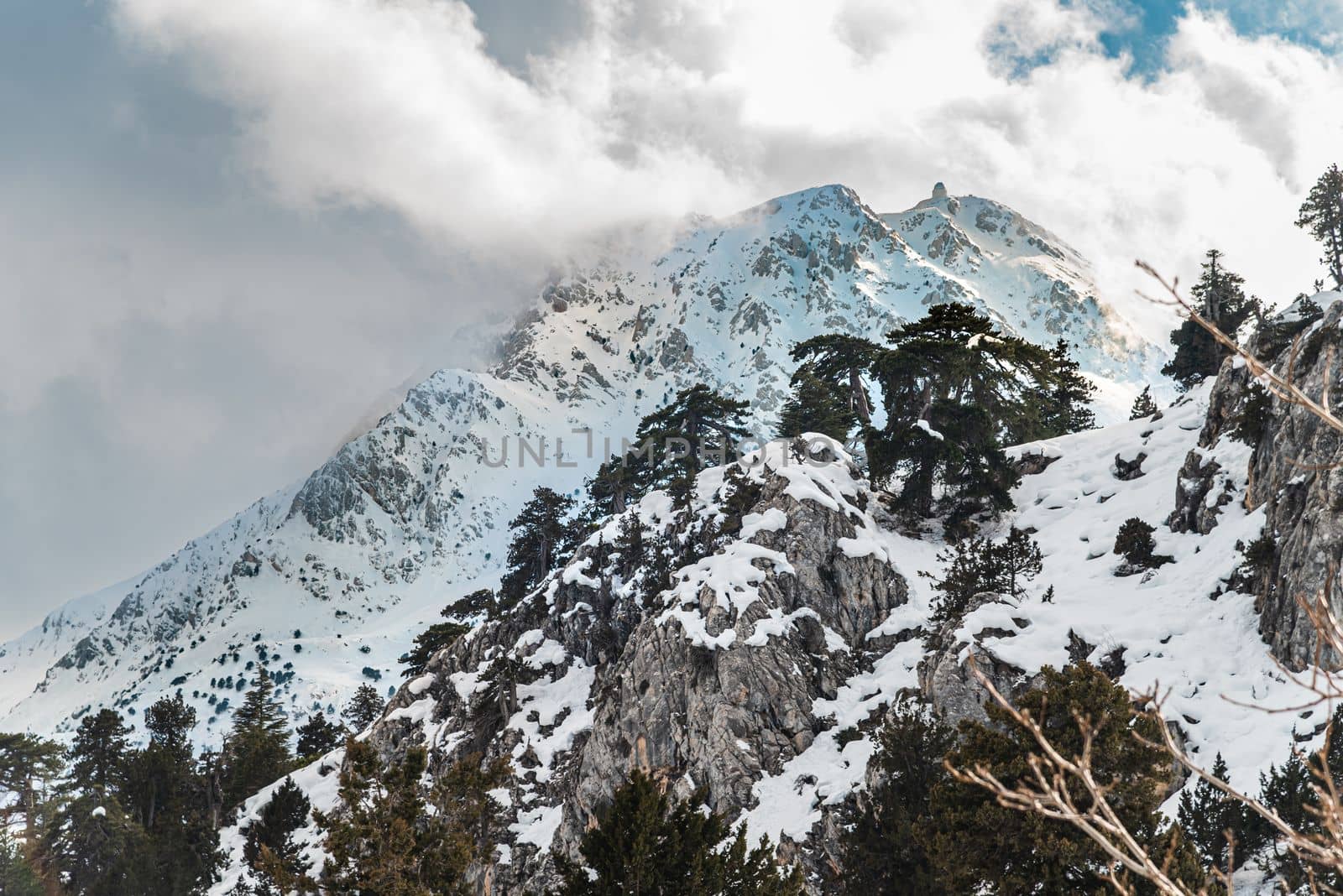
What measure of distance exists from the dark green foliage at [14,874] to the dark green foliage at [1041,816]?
4442cm

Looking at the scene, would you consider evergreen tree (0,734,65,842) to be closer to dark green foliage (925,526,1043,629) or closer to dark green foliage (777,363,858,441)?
dark green foliage (777,363,858,441)

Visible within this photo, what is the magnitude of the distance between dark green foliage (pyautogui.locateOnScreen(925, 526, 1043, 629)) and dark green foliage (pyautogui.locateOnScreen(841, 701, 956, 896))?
881cm

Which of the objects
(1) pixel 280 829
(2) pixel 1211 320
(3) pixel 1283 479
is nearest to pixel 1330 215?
(2) pixel 1211 320

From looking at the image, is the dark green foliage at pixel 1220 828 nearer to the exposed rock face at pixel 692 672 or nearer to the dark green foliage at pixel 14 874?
the exposed rock face at pixel 692 672

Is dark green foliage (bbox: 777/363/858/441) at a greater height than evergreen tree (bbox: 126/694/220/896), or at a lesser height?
greater

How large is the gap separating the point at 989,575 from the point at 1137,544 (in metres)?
5.53

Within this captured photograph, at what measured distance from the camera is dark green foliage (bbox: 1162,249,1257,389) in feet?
143

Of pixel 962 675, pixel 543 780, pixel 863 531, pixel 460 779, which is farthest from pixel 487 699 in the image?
pixel 962 675

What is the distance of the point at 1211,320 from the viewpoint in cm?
4569

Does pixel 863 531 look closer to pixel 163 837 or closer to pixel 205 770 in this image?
pixel 163 837

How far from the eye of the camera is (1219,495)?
27.8 m

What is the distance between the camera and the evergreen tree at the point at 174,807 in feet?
124

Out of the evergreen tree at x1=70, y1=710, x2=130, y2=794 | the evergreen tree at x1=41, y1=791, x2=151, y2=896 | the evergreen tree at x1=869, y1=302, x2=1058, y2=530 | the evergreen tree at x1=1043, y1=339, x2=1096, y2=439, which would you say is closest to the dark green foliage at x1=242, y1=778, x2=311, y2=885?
the evergreen tree at x1=41, y1=791, x2=151, y2=896

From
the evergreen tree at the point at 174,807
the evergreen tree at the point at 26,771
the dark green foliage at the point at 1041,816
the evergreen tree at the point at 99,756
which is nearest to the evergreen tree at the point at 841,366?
the dark green foliage at the point at 1041,816
